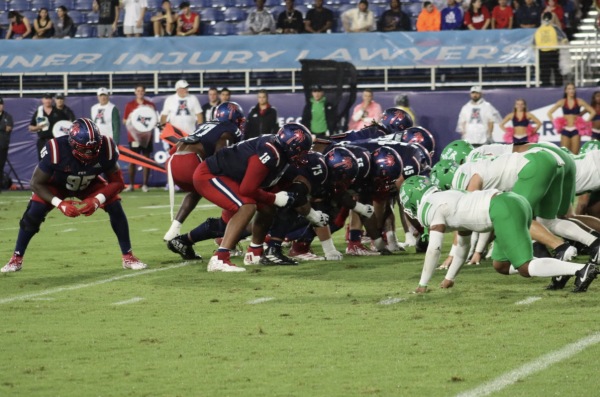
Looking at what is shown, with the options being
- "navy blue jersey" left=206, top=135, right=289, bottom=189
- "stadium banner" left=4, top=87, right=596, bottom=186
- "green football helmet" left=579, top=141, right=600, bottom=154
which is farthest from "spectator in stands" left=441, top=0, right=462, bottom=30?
"navy blue jersey" left=206, top=135, right=289, bottom=189

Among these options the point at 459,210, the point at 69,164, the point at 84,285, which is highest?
the point at 69,164

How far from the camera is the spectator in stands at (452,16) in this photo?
19953 millimetres

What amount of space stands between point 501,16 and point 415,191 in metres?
13.2

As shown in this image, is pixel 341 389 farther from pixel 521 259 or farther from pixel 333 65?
pixel 333 65

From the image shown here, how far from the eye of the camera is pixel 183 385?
497cm

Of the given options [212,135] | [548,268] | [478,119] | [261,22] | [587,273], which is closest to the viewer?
[548,268]

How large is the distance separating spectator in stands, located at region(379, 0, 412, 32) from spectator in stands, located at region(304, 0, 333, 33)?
Answer: 1112 mm

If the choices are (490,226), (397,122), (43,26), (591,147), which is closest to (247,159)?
(490,226)

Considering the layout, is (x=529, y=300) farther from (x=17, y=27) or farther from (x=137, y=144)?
(x=17, y=27)

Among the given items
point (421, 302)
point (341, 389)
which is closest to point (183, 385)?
point (341, 389)

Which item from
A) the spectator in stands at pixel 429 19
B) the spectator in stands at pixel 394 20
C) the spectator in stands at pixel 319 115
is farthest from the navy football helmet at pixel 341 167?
the spectator in stands at pixel 394 20

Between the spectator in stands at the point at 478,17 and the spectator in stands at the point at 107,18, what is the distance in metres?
7.64

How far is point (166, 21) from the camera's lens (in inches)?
852

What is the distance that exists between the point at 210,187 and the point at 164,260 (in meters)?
1.26
